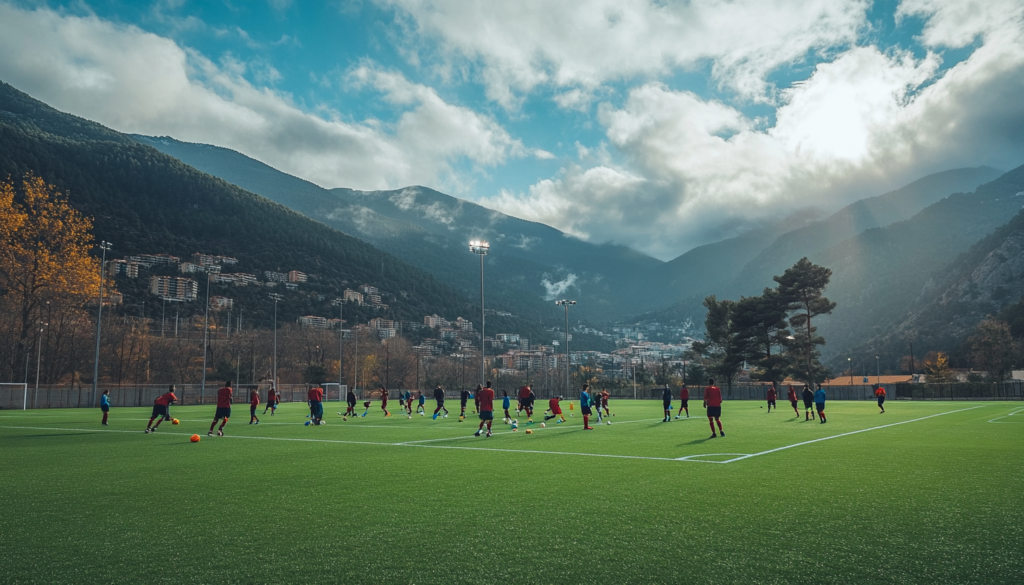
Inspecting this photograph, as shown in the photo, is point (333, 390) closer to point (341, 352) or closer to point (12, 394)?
point (341, 352)

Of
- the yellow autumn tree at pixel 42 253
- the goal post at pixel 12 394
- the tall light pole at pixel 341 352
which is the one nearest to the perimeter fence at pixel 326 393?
the goal post at pixel 12 394

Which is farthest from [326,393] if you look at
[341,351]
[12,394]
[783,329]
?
[783,329]

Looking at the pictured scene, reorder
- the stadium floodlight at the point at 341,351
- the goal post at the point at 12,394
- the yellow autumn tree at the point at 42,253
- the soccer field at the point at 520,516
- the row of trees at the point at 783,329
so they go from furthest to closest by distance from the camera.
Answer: the stadium floodlight at the point at 341,351 → the row of trees at the point at 783,329 → the yellow autumn tree at the point at 42,253 → the goal post at the point at 12,394 → the soccer field at the point at 520,516

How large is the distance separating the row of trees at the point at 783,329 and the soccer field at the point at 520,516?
202 feet

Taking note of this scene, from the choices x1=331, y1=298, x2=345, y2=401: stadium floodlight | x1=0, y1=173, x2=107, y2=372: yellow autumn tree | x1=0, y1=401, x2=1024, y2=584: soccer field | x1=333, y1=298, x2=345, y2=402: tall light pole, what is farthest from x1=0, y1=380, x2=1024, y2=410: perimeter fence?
x1=0, y1=401, x2=1024, y2=584: soccer field

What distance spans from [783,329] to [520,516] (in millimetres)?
76186

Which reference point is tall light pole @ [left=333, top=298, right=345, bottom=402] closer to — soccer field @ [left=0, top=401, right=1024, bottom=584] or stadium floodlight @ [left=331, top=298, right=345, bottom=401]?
stadium floodlight @ [left=331, top=298, right=345, bottom=401]

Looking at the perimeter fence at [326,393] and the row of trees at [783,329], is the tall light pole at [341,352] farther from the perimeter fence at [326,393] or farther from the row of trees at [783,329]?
the row of trees at [783,329]

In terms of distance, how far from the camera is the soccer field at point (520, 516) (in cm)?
504

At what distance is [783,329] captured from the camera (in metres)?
75.3

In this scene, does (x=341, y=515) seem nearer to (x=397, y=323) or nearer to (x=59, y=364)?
(x=59, y=364)

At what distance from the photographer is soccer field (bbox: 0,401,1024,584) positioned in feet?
16.5

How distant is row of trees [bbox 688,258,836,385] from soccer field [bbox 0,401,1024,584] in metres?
61.4

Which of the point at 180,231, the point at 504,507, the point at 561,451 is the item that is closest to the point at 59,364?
the point at 180,231
